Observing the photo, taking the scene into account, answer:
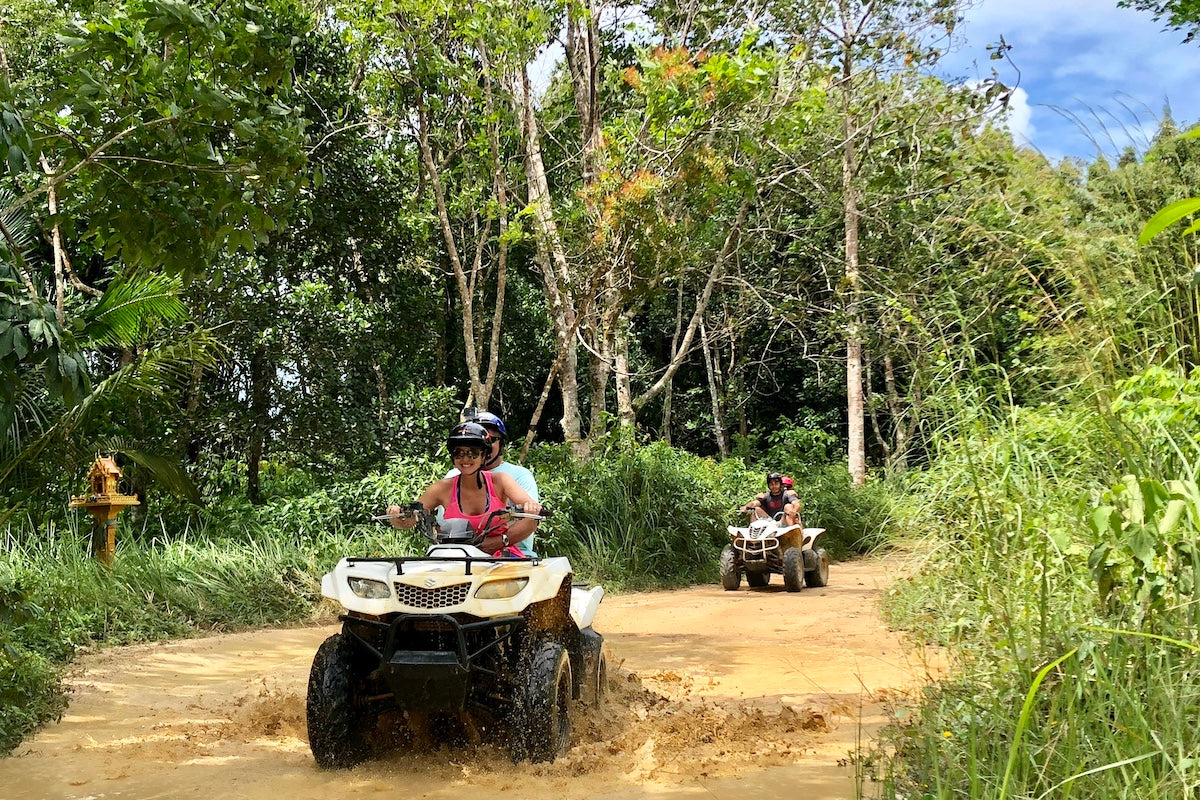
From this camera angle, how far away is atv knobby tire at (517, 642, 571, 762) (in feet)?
15.8

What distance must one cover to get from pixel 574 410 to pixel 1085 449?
1023 centimetres

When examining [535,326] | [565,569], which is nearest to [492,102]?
[535,326]

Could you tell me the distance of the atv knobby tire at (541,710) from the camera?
4805 mm

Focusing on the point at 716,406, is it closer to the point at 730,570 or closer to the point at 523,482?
the point at 730,570

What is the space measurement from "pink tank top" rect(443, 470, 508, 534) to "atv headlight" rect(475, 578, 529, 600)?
59 cm

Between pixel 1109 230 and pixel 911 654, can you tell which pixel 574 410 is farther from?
pixel 1109 230

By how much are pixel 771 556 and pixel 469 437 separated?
730 centimetres

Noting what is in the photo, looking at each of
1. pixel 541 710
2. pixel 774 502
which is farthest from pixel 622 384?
pixel 541 710

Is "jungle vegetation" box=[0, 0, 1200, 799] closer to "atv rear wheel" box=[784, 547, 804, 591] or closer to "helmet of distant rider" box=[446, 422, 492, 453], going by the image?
"helmet of distant rider" box=[446, 422, 492, 453]

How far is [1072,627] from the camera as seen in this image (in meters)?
3.49

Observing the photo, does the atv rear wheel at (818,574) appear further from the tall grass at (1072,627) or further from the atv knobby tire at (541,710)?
the atv knobby tire at (541,710)

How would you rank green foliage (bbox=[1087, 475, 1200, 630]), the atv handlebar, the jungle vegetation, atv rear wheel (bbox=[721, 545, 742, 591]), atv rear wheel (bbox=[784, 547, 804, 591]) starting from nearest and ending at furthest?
green foliage (bbox=[1087, 475, 1200, 630]) < the jungle vegetation < the atv handlebar < atv rear wheel (bbox=[784, 547, 804, 591]) < atv rear wheel (bbox=[721, 545, 742, 591])

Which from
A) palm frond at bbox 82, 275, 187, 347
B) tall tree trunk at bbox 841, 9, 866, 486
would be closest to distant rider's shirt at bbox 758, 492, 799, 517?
tall tree trunk at bbox 841, 9, 866, 486

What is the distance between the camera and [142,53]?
549 centimetres
